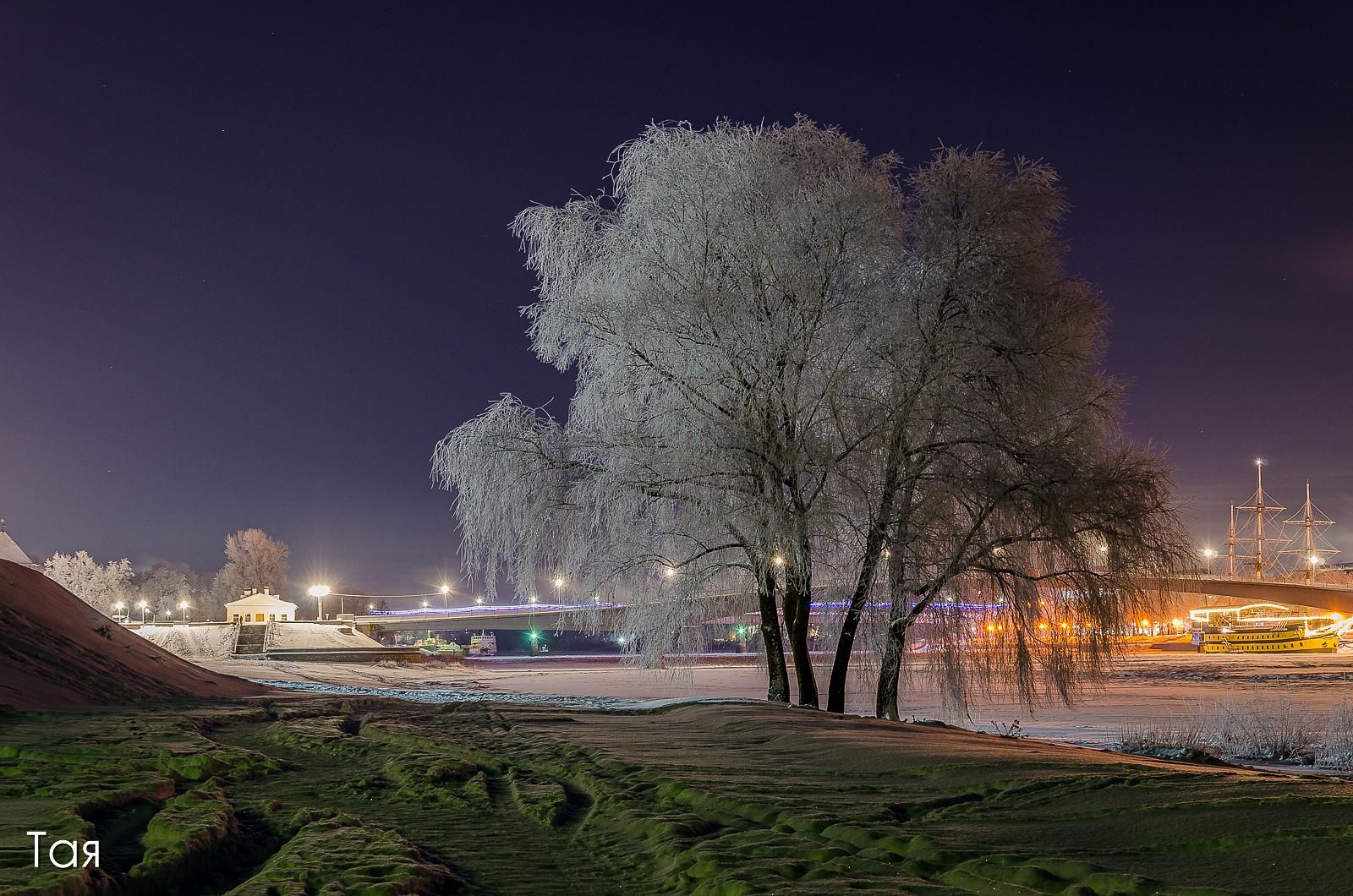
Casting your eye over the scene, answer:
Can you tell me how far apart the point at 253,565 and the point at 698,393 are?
94892 millimetres

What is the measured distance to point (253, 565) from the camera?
9988 centimetres

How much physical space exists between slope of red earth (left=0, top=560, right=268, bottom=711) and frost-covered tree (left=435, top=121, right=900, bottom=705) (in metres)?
5.62

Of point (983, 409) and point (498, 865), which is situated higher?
point (983, 409)

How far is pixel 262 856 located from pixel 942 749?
5641 millimetres

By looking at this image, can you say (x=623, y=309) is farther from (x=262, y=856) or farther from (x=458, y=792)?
(x=262, y=856)

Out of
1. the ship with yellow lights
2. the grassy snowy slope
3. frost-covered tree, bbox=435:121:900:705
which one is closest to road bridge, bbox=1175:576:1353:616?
the ship with yellow lights

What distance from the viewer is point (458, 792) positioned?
7.99 metres

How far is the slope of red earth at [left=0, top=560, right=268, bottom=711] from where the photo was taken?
534 inches

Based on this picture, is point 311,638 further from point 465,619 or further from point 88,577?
point 88,577

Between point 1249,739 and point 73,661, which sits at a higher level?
point 73,661

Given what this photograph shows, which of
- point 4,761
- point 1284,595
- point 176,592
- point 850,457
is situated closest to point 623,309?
point 850,457

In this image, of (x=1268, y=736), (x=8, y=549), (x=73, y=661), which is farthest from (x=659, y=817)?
(x=8, y=549)

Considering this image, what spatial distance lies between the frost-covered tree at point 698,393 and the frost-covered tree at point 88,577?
89952mm

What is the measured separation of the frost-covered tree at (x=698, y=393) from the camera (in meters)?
14.9
